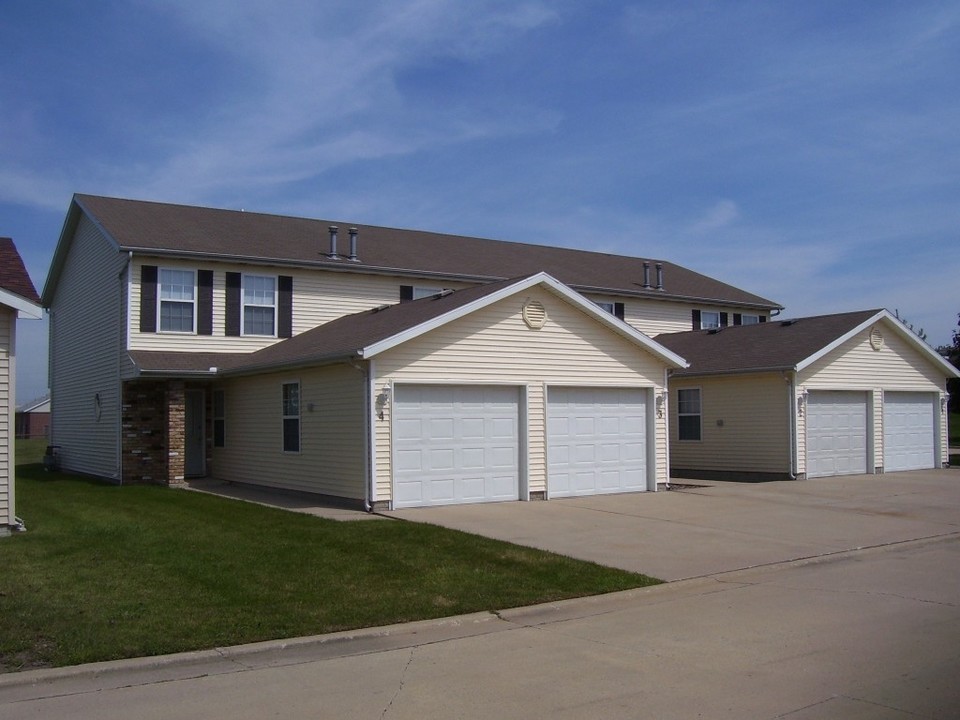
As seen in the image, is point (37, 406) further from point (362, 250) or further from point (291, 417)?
point (291, 417)

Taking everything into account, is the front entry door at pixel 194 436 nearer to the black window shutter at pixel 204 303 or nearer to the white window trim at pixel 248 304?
the black window shutter at pixel 204 303

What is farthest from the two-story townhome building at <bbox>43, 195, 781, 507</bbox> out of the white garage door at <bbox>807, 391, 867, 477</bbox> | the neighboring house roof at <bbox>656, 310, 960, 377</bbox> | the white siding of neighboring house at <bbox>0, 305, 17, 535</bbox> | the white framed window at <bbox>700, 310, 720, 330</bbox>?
the white garage door at <bbox>807, 391, 867, 477</bbox>

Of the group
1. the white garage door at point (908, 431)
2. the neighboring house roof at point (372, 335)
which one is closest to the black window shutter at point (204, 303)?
the neighboring house roof at point (372, 335)

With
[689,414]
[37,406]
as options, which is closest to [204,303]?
[689,414]

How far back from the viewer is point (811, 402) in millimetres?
23875

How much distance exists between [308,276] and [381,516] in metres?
10.2

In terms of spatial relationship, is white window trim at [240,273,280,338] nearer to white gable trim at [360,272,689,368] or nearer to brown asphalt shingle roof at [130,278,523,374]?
brown asphalt shingle roof at [130,278,523,374]

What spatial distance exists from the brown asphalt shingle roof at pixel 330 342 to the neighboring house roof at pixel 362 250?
7.93 ft

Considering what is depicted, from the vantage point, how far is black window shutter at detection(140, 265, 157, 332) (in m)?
21.7

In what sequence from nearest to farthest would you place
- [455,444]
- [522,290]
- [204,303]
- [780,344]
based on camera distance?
[455,444]
[522,290]
[204,303]
[780,344]

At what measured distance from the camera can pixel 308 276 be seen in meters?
24.0

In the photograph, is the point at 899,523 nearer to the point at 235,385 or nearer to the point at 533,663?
the point at 533,663

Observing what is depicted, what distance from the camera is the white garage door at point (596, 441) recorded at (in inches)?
736

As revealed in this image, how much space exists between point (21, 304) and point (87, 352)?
13.1 metres
